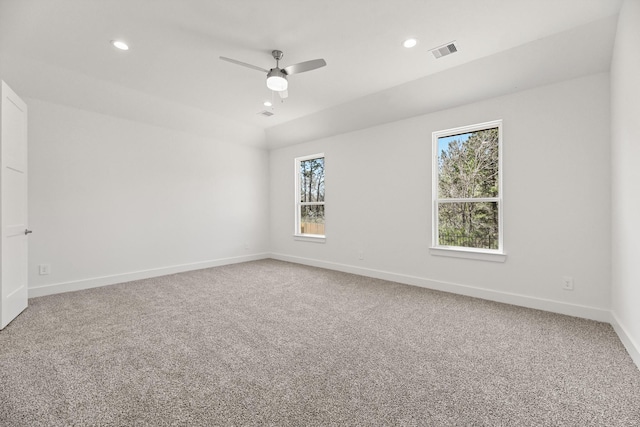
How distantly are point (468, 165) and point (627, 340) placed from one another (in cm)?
237

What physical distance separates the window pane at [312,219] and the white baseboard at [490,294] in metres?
0.81

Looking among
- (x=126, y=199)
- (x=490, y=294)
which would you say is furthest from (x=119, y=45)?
(x=490, y=294)

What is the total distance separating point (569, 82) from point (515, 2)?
4.53ft

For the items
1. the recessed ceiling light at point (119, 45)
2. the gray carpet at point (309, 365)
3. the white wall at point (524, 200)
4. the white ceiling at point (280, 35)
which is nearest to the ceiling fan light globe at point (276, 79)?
the white ceiling at point (280, 35)

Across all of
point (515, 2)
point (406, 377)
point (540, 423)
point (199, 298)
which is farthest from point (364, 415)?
point (515, 2)

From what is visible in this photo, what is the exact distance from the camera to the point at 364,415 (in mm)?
1524

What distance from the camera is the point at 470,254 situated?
3.71m

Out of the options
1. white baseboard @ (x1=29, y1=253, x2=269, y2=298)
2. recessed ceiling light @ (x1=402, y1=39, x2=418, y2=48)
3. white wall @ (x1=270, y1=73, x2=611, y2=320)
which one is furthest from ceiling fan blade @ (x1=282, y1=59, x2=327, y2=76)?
white baseboard @ (x1=29, y1=253, x2=269, y2=298)

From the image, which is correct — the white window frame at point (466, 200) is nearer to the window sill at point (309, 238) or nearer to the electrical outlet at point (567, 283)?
the electrical outlet at point (567, 283)

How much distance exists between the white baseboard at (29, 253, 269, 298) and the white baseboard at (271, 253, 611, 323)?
2255 millimetres

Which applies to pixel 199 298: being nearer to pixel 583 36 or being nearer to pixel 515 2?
pixel 515 2

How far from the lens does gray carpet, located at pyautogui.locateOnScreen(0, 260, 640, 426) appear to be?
1.54m

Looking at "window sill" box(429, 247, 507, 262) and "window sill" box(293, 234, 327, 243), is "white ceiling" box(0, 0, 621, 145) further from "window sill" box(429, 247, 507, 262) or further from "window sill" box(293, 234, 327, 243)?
"window sill" box(293, 234, 327, 243)

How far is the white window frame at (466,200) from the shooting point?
350 cm
